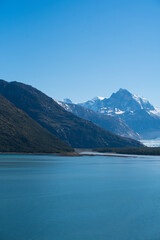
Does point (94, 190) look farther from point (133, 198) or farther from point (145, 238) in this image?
point (145, 238)

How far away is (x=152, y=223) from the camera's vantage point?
47.4m

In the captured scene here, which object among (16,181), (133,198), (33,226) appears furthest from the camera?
(16,181)

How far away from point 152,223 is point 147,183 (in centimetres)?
4165

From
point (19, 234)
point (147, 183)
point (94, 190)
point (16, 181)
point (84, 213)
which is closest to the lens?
point (19, 234)

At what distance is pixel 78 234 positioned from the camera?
135ft

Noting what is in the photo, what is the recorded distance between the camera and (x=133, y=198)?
66000mm

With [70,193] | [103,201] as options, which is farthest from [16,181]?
[103,201]

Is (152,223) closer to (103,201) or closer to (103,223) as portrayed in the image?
(103,223)

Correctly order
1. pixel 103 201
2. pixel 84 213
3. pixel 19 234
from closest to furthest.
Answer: pixel 19 234
pixel 84 213
pixel 103 201

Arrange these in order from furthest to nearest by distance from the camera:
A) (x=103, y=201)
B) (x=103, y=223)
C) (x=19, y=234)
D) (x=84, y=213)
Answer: (x=103, y=201), (x=84, y=213), (x=103, y=223), (x=19, y=234)

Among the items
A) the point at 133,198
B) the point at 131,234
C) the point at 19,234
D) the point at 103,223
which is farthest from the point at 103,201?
the point at 19,234

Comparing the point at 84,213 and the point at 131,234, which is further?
the point at 84,213

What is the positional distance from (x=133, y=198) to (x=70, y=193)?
13489mm

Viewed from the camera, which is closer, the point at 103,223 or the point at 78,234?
the point at 78,234
